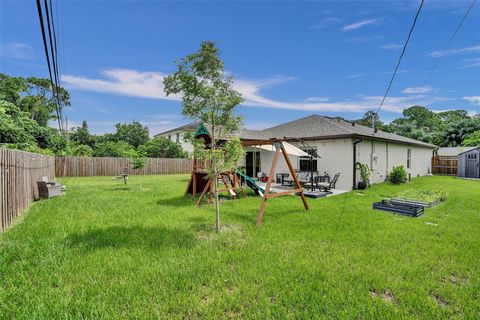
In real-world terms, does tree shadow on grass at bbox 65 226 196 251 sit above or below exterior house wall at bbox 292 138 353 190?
below

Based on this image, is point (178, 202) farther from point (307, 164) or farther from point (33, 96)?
point (33, 96)

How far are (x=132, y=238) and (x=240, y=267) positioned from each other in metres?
2.60

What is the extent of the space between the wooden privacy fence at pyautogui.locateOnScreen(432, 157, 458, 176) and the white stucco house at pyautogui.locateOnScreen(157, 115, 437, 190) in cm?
783

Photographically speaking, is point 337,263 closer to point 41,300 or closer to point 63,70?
point 41,300

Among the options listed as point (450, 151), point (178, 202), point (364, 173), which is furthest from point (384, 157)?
point (450, 151)

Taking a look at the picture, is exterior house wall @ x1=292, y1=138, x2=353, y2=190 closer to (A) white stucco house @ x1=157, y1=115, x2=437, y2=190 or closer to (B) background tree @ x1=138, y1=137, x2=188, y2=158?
(A) white stucco house @ x1=157, y1=115, x2=437, y2=190

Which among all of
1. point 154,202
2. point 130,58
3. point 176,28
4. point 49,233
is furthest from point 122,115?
point 49,233

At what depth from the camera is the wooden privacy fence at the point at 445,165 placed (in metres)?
24.7

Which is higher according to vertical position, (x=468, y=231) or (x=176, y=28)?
(x=176, y=28)

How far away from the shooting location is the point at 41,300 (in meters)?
2.79

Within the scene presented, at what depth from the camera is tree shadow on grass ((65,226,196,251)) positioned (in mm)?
4551

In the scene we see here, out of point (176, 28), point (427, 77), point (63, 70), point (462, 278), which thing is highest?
point (176, 28)

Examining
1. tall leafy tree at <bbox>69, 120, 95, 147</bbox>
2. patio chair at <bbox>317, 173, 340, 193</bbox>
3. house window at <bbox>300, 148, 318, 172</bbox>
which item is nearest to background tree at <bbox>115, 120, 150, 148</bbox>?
tall leafy tree at <bbox>69, 120, 95, 147</bbox>

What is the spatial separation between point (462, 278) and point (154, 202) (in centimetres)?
855
